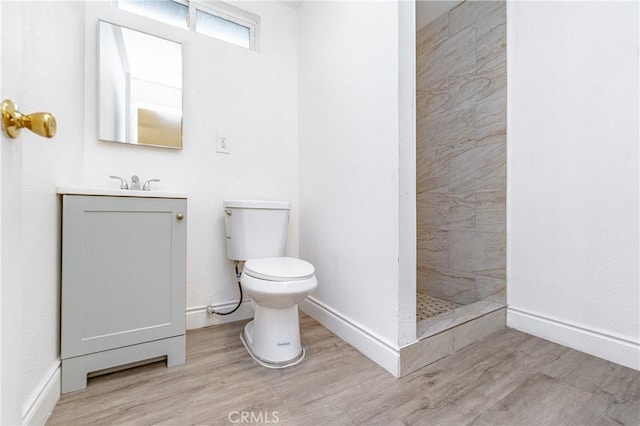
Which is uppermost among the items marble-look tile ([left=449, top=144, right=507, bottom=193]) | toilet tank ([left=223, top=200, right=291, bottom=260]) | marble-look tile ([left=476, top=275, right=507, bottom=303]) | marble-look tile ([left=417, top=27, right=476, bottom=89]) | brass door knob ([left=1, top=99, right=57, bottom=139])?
marble-look tile ([left=417, top=27, right=476, bottom=89])

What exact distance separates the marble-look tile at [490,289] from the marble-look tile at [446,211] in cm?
34

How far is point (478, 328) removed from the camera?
5.08ft

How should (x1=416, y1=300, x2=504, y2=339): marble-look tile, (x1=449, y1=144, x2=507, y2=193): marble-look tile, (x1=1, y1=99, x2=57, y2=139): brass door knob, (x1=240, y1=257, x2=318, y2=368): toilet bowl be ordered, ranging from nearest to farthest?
(x1=1, y1=99, x2=57, y2=139): brass door knob < (x1=240, y1=257, x2=318, y2=368): toilet bowl < (x1=416, y1=300, x2=504, y2=339): marble-look tile < (x1=449, y1=144, x2=507, y2=193): marble-look tile

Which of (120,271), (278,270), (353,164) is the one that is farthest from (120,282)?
(353,164)

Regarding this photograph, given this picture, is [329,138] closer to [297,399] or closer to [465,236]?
[465,236]

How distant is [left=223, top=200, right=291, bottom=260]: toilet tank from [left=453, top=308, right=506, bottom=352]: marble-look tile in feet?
3.43

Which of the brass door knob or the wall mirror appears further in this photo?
the wall mirror

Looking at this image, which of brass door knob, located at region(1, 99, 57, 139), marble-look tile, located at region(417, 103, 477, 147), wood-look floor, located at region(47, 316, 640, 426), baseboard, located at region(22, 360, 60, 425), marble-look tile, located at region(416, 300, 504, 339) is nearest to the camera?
brass door knob, located at region(1, 99, 57, 139)

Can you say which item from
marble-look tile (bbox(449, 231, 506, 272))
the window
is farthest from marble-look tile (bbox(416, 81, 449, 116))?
the window

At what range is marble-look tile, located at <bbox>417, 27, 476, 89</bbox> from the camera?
1.92 m

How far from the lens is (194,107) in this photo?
170 cm

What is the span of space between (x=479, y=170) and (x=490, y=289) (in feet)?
2.48

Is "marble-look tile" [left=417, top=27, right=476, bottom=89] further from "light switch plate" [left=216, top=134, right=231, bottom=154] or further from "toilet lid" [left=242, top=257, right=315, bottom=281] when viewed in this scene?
"toilet lid" [left=242, top=257, right=315, bottom=281]

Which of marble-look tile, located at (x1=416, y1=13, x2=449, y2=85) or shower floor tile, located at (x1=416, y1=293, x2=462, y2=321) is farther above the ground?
marble-look tile, located at (x1=416, y1=13, x2=449, y2=85)
